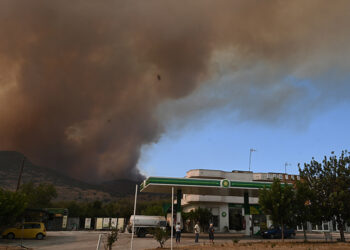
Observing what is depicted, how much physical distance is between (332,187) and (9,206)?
3018 cm

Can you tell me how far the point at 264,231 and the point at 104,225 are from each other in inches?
1343

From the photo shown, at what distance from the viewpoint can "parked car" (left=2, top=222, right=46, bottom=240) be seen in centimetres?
2978

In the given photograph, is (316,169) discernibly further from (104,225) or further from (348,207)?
(104,225)

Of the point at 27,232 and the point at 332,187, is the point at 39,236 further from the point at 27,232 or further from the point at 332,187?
the point at 332,187

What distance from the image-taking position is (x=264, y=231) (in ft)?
109

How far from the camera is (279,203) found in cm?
2517

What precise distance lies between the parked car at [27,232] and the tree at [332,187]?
91.1ft

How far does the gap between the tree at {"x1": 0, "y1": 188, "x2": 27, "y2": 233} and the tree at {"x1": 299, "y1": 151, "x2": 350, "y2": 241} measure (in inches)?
1109

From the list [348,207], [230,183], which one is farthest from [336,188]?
[230,183]

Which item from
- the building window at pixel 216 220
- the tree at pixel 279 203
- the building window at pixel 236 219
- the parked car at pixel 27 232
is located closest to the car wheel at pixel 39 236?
the parked car at pixel 27 232

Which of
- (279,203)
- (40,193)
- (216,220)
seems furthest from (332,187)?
(40,193)

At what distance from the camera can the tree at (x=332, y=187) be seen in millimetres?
25922

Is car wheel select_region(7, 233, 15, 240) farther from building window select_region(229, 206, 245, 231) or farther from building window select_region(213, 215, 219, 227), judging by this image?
building window select_region(229, 206, 245, 231)

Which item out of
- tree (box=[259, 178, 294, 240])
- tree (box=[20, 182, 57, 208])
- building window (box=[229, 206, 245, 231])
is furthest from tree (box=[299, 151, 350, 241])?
tree (box=[20, 182, 57, 208])
